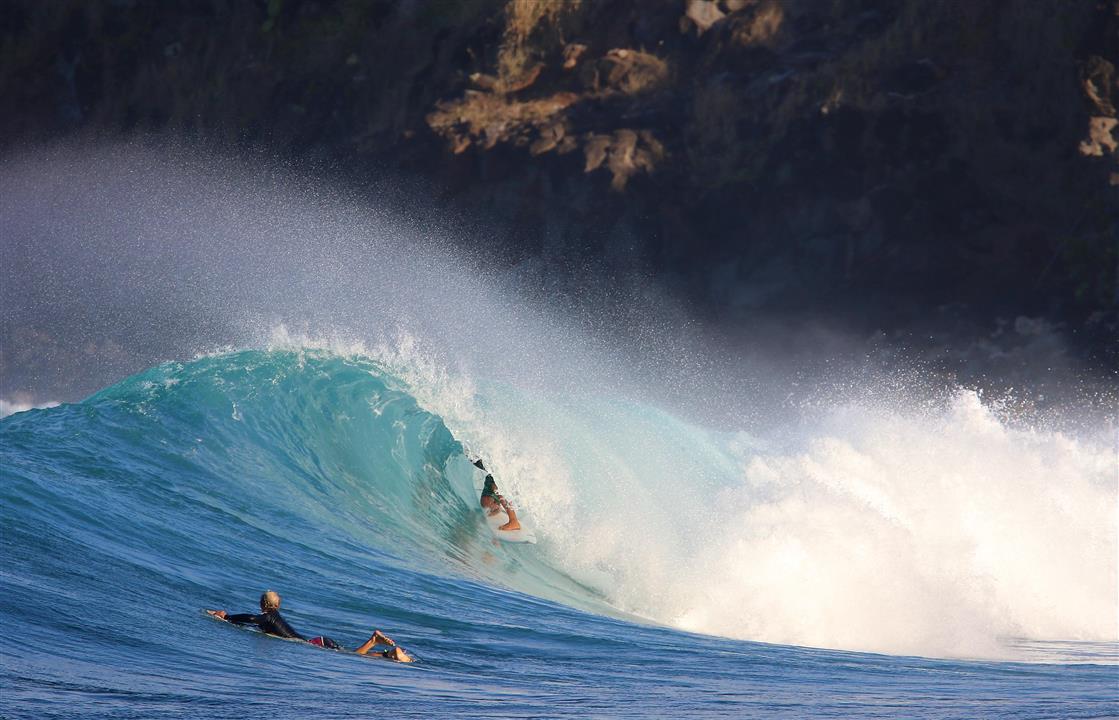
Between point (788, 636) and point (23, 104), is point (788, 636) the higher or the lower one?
the lower one

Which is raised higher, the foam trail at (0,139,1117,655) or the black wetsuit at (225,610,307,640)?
the foam trail at (0,139,1117,655)

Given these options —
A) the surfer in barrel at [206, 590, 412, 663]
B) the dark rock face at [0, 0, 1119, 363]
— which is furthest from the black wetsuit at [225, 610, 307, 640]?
the dark rock face at [0, 0, 1119, 363]

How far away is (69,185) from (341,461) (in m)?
28.5

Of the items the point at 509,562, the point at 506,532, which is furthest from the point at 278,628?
the point at 506,532

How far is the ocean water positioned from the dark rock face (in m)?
14.7

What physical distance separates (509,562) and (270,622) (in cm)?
419

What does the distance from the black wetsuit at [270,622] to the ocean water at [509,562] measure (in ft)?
0.42

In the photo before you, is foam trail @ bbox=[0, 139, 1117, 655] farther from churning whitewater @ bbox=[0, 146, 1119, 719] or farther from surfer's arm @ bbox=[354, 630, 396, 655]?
surfer's arm @ bbox=[354, 630, 396, 655]

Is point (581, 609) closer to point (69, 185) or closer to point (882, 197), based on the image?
point (882, 197)

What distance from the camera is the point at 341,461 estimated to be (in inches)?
565

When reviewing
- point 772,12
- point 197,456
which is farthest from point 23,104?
point 197,456

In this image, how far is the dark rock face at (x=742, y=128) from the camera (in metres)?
32.2

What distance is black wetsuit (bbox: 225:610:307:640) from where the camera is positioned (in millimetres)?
8695

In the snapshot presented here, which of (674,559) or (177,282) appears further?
(177,282)
